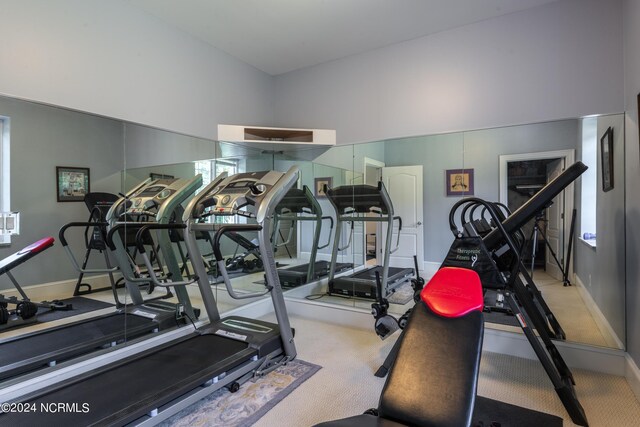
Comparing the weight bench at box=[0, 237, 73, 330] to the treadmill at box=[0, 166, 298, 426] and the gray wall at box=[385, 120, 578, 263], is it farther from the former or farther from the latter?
the gray wall at box=[385, 120, 578, 263]

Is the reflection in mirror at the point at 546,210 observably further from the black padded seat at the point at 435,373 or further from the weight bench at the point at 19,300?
the weight bench at the point at 19,300

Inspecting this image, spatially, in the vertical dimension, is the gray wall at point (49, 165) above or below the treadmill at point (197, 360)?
above

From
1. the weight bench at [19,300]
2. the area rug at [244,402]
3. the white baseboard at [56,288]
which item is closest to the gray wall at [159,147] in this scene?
the weight bench at [19,300]

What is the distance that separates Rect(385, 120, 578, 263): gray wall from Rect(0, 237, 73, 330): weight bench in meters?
3.28

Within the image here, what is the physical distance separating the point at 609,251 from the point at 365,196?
7.55ft

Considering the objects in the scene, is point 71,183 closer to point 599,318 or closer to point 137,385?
point 137,385

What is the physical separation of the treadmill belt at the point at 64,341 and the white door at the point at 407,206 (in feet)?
8.83

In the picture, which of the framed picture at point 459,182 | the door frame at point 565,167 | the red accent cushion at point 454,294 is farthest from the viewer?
the framed picture at point 459,182

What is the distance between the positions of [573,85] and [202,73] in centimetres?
366

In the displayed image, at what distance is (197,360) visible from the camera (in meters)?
2.43

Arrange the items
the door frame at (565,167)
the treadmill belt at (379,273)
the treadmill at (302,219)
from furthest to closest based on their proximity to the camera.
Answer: the treadmill at (302,219) < the treadmill belt at (379,273) < the door frame at (565,167)

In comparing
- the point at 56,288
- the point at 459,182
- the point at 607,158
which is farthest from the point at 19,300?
the point at 607,158

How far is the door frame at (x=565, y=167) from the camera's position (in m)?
2.84

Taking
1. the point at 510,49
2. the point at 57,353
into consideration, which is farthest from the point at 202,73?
the point at 510,49
